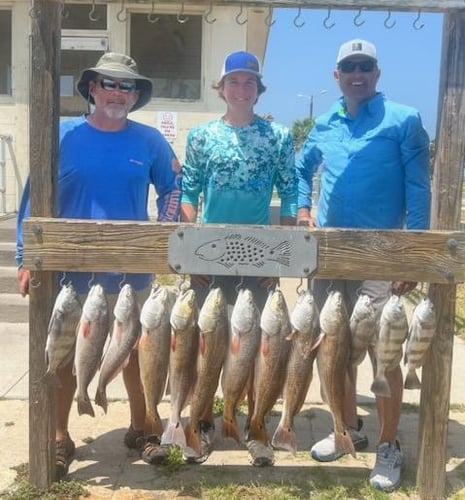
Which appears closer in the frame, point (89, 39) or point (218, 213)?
point (218, 213)

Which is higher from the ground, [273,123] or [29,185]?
[273,123]

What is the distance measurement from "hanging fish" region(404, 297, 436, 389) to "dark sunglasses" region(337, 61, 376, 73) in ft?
4.44

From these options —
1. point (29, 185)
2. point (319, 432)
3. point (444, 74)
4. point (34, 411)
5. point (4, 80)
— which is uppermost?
point (4, 80)

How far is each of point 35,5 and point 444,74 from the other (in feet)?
6.69

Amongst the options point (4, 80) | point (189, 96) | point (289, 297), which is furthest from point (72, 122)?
point (4, 80)

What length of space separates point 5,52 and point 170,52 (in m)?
3.16

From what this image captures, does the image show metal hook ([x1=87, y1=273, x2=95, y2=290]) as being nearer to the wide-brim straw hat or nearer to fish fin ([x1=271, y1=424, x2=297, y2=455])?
the wide-brim straw hat

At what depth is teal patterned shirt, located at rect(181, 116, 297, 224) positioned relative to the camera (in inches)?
140

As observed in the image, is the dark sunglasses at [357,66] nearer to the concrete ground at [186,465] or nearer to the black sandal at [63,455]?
the concrete ground at [186,465]

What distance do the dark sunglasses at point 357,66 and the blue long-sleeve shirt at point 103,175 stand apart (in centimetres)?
111

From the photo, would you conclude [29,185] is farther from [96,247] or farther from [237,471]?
[237,471]

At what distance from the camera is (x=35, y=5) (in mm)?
3139

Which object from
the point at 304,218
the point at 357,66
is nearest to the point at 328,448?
the point at 304,218

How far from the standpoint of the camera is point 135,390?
12.5ft
